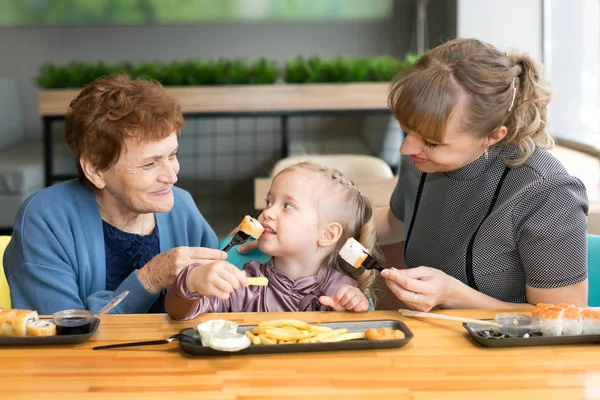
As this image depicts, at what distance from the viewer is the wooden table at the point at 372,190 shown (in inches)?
121

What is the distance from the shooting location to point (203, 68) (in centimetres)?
519

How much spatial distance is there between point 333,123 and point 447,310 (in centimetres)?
653

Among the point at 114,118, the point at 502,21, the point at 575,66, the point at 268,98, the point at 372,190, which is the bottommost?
the point at 372,190

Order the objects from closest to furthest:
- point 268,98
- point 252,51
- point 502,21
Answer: point 268,98, point 502,21, point 252,51

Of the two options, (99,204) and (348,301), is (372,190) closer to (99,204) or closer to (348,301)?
(99,204)

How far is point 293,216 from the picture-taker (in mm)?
2027

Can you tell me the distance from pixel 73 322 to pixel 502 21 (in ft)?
19.9

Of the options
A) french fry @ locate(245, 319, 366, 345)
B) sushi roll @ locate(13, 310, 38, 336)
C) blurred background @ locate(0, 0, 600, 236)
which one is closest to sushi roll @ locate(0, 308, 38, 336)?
sushi roll @ locate(13, 310, 38, 336)

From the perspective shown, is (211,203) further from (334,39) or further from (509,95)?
(509,95)

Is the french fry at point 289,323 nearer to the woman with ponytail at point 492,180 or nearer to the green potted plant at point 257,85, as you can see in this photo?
the woman with ponytail at point 492,180

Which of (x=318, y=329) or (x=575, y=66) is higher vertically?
(x=575, y=66)

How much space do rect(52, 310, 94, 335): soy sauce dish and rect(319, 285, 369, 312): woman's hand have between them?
20.1 inches

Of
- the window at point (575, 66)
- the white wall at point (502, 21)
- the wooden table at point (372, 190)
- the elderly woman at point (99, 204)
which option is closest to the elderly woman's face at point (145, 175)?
the elderly woman at point (99, 204)

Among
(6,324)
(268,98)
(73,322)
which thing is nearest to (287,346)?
(73,322)
